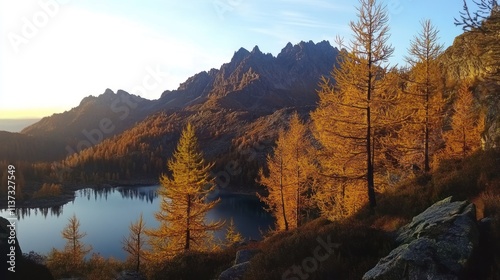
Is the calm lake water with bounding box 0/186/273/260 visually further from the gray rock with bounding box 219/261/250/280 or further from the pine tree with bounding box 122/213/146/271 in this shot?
the gray rock with bounding box 219/261/250/280

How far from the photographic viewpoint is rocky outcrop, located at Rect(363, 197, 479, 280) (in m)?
6.92

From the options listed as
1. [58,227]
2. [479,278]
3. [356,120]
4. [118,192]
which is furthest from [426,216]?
[118,192]

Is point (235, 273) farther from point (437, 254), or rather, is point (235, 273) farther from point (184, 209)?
point (184, 209)

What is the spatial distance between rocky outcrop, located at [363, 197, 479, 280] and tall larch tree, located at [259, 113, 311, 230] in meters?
19.3

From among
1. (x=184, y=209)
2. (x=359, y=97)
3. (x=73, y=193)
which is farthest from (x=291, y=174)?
(x=73, y=193)

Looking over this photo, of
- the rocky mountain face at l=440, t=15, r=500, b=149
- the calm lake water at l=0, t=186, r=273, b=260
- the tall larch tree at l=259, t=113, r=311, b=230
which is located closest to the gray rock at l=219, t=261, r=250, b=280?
the rocky mountain face at l=440, t=15, r=500, b=149

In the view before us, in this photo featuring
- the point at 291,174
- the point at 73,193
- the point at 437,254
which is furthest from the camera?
the point at 73,193

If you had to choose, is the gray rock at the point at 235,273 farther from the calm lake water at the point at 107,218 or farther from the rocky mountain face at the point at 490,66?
the calm lake water at the point at 107,218

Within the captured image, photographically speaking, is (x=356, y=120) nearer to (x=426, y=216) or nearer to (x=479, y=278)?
(x=426, y=216)

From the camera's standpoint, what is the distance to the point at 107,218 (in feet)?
254

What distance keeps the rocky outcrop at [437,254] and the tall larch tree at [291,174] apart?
63.3 feet

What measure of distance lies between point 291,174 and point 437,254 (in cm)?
2361

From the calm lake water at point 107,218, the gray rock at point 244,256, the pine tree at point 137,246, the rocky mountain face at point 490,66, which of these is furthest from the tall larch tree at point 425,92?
the calm lake water at point 107,218

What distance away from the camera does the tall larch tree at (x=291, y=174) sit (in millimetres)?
29438
